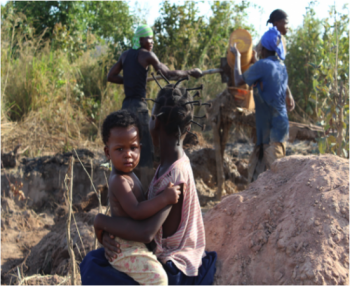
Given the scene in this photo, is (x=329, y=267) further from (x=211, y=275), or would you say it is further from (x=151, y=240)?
(x=151, y=240)

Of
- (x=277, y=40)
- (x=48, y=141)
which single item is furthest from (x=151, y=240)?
(x=48, y=141)

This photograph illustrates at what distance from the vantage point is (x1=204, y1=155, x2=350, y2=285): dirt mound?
5.20 feet

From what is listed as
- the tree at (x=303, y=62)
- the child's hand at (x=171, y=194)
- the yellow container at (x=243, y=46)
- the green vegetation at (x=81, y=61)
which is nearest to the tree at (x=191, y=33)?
the green vegetation at (x=81, y=61)

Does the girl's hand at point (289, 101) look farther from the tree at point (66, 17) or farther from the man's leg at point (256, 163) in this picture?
the tree at point (66, 17)

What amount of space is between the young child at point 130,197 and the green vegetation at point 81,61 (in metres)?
3.60

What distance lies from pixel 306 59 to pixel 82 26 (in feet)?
20.4

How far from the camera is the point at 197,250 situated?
1.82 metres

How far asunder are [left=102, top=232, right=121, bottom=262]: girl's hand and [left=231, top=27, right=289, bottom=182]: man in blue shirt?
2.53 meters

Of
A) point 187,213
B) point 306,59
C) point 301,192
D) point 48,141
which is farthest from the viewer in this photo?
point 306,59

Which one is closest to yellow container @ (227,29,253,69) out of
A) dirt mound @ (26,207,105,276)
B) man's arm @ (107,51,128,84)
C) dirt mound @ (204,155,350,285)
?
man's arm @ (107,51,128,84)

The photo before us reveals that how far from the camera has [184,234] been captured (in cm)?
180

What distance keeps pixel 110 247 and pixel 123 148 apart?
0.50m

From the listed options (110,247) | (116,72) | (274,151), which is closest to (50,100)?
(116,72)

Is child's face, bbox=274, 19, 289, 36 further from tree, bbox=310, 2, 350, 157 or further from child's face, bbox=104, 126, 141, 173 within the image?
child's face, bbox=104, 126, 141, 173
